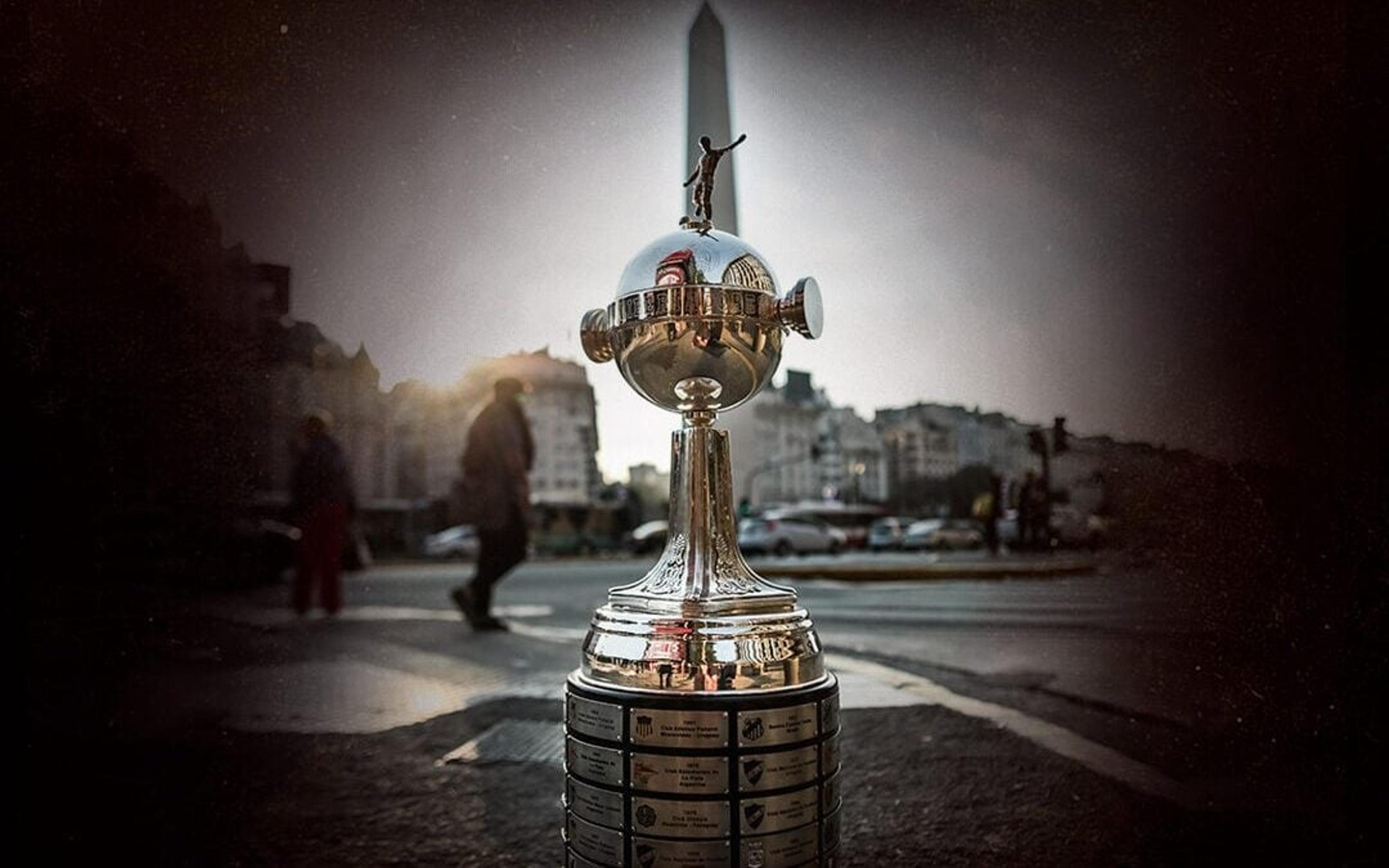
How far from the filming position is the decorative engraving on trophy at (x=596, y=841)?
3.36 ft

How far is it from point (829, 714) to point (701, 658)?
0.57ft

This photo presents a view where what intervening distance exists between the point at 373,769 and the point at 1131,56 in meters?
1.80

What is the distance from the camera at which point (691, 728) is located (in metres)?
0.99

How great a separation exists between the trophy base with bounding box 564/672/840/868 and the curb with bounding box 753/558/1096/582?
1.03 meters

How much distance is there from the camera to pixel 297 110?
5.24ft

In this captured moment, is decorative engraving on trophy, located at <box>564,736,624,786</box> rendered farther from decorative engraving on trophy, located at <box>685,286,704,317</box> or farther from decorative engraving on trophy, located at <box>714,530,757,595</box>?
decorative engraving on trophy, located at <box>685,286,704,317</box>

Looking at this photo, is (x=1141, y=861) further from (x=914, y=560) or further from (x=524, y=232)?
(x=524, y=232)

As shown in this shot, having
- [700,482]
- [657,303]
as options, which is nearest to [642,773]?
[700,482]

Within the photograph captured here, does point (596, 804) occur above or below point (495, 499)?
below

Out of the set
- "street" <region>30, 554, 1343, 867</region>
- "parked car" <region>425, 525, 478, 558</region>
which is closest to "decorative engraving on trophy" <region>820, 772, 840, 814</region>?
"street" <region>30, 554, 1343, 867</region>

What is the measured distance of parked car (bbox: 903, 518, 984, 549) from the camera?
2.04m

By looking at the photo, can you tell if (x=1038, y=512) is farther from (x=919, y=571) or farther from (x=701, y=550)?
(x=701, y=550)

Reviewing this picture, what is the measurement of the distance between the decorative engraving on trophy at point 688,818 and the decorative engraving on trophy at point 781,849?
0.03 m

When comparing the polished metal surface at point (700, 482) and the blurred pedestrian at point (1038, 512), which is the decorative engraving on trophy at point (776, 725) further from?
the blurred pedestrian at point (1038, 512)
